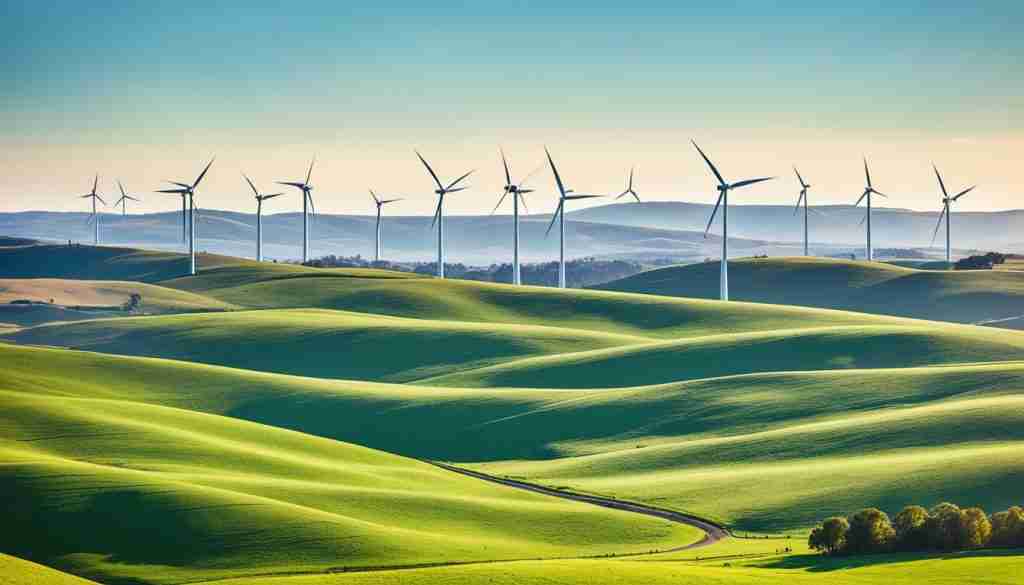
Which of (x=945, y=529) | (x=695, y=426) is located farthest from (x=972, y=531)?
(x=695, y=426)

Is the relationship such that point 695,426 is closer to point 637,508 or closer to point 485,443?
point 485,443

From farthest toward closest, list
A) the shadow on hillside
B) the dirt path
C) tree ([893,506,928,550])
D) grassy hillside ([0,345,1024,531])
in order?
grassy hillside ([0,345,1024,531]) → the dirt path → tree ([893,506,928,550]) → the shadow on hillside

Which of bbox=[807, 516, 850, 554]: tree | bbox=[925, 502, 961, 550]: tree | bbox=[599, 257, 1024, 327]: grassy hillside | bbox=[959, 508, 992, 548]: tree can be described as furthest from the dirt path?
bbox=[599, 257, 1024, 327]: grassy hillside

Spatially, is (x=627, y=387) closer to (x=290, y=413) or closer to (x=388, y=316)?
(x=290, y=413)

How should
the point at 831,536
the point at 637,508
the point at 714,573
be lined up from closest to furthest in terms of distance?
the point at 714,573 < the point at 831,536 < the point at 637,508

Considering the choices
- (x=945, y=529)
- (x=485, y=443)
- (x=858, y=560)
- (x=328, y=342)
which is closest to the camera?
(x=858, y=560)

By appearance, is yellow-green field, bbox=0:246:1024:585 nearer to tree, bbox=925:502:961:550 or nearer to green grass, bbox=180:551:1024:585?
green grass, bbox=180:551:1024:585
